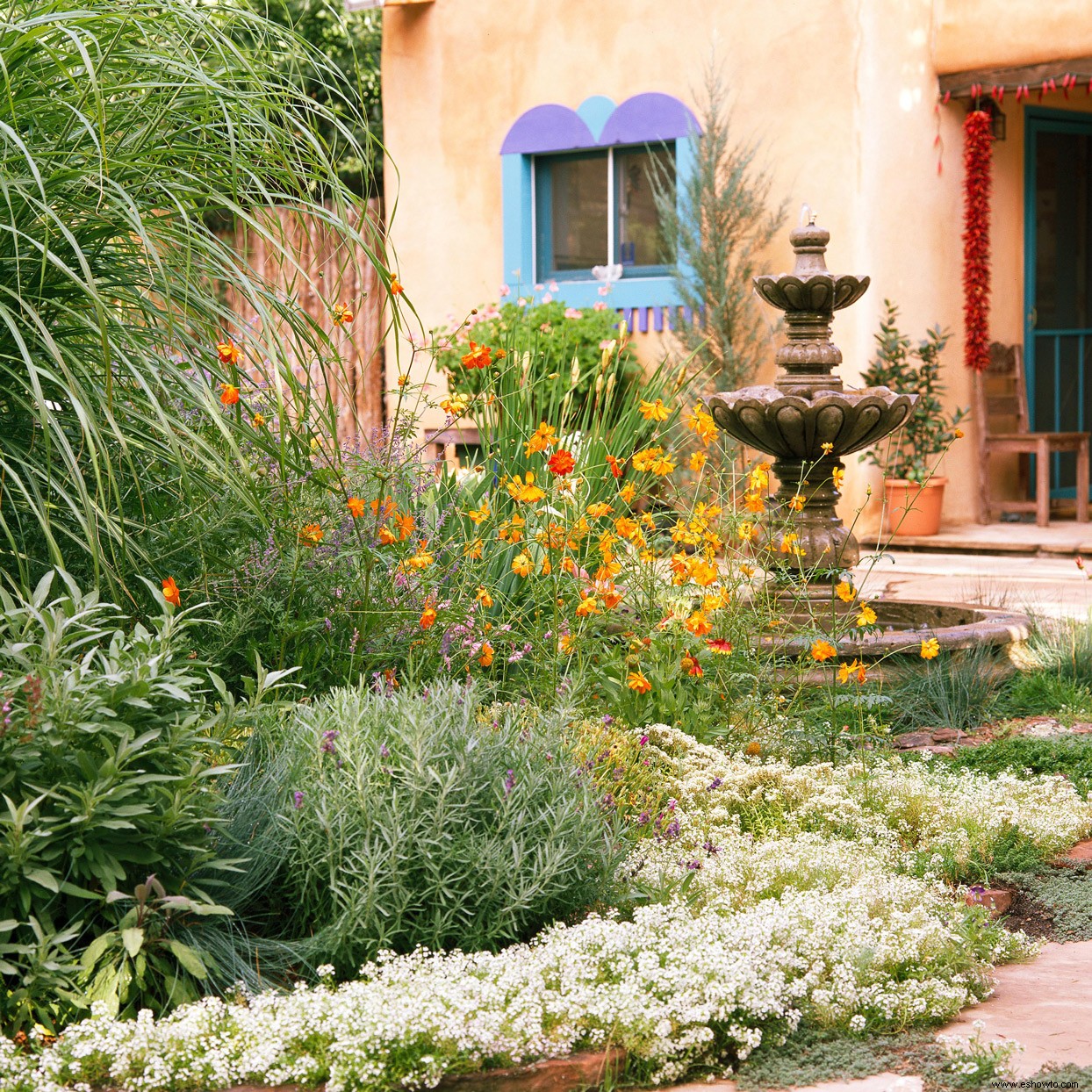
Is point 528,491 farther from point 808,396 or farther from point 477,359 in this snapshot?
point 808,396

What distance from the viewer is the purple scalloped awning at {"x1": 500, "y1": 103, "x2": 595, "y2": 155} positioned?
971 centimetres

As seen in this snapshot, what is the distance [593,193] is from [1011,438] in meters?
3.27

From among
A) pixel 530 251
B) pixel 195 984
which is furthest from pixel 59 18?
pixel 530 251

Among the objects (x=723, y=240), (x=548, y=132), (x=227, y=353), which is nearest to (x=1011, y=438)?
(x=723, y=240)

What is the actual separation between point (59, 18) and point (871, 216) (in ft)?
21.4

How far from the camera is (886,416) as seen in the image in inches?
197

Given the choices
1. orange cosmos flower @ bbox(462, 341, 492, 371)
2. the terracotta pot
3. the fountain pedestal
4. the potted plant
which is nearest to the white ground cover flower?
orange cosmos flower @ bbox(462, 341, 492, 371)

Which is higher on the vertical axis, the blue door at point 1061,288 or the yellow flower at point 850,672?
the blue door at point 1061,288

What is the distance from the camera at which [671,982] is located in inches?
86.3

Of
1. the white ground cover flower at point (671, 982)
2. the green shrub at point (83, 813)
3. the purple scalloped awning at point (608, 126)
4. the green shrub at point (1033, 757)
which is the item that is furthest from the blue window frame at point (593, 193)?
the green shrub at point (83, 813)

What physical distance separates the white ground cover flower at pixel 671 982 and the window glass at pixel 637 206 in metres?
7.01

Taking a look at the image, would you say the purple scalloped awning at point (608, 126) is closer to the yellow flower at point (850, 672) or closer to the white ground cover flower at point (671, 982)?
the yellow flower at point (850, 672)

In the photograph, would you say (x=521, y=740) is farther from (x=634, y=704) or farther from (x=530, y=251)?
(x=530, y=251)

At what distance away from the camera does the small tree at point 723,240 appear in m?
8.71
